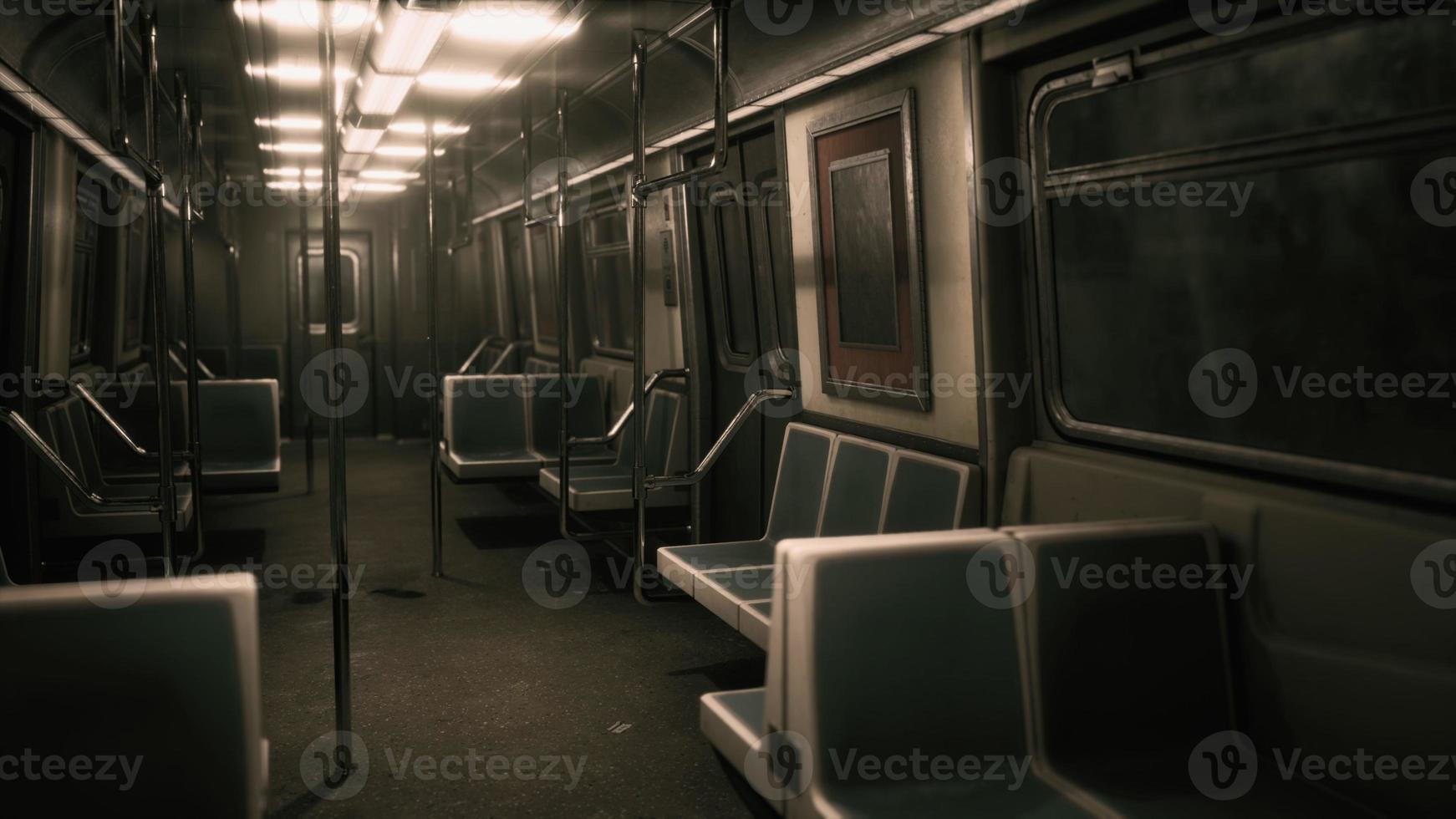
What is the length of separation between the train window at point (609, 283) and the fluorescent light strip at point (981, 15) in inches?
159

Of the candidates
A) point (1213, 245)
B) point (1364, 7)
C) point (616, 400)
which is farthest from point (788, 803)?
point (616, 400)

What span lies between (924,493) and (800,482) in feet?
3.19

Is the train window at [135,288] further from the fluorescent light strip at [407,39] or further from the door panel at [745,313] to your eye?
the door panel at [745,313]

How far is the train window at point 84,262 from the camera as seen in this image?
6.09 metres

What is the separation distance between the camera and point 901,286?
3930 mm

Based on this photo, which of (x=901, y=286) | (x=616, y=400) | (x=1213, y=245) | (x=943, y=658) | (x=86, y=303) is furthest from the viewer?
(x=616, y=400)

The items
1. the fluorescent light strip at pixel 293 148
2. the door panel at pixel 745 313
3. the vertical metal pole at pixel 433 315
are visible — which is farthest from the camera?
the fluorescent light strip at pixel 293 148

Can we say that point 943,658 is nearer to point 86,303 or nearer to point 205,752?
point 205,752

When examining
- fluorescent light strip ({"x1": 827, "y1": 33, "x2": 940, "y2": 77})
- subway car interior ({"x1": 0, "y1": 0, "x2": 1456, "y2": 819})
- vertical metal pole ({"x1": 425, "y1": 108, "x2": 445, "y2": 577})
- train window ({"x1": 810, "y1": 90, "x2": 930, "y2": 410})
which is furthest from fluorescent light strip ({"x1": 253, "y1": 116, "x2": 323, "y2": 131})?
fluorescent light strip ({"x1": 827, "y1": 33, "x2": 940, "y2": 77})

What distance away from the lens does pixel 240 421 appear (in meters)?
7.10

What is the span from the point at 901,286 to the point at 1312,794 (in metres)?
2.12

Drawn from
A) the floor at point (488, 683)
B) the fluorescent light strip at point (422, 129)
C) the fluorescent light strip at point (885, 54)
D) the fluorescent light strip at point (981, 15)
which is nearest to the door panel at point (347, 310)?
the fluorescent light strip at point (422, 129)

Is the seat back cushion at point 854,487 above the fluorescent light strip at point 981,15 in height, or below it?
below

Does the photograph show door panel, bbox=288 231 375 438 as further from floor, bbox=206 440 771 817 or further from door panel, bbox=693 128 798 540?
door panel, bbox=693 128 798 540
